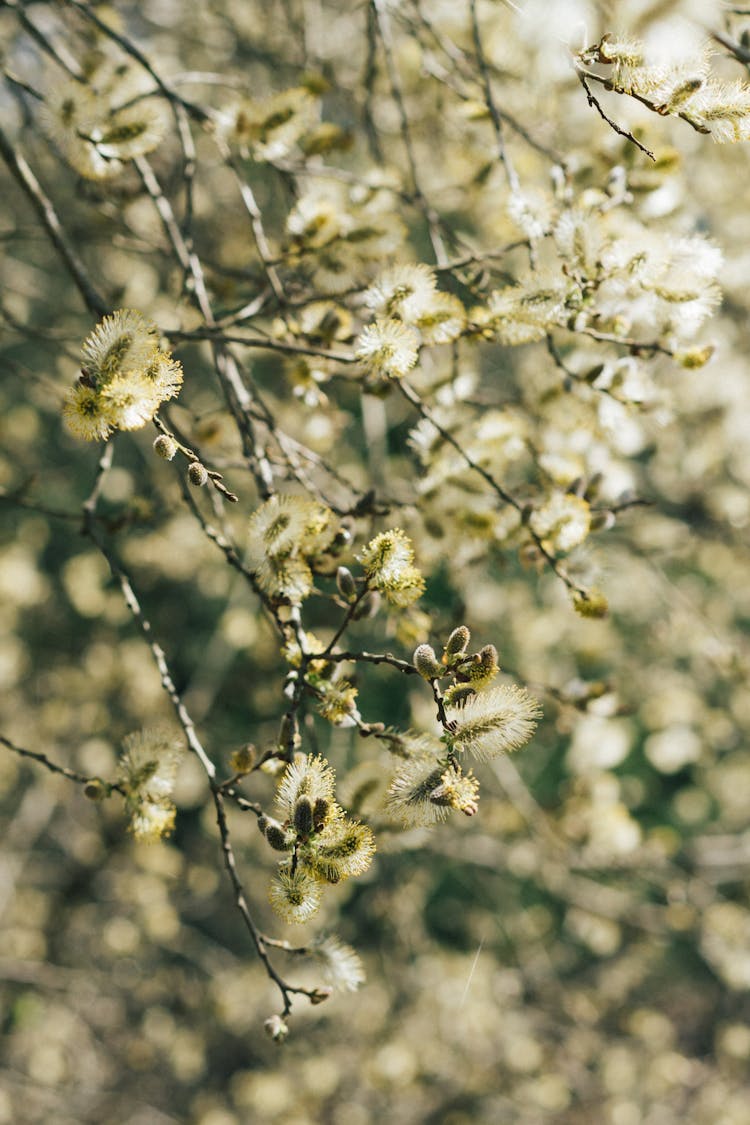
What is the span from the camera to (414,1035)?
130 inches

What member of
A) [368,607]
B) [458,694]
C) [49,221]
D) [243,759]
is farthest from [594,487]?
[49,221]

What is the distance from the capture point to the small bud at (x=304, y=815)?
894mm

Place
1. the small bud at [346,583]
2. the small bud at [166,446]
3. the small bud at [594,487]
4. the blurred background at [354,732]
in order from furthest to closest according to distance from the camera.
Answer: the blurred background at [354,732], the small bud at [594,487], the small bud at [346,583], the small bud at [166,446]

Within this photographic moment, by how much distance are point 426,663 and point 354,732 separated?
182 centimetres

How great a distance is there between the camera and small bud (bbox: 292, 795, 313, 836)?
35.2 inches

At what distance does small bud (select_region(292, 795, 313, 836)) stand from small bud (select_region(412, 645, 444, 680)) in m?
0.19

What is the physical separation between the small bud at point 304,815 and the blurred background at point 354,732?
4.23ft

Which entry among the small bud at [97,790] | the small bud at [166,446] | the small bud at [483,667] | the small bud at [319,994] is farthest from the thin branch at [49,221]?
the small bud at [319,994]

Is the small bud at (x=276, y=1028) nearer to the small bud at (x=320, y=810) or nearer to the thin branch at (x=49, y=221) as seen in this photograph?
the small bud at (x=320, y=810)

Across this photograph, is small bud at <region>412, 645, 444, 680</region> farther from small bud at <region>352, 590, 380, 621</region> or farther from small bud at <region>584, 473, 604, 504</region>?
small bud at <region>584, 473, 604, 504</region>

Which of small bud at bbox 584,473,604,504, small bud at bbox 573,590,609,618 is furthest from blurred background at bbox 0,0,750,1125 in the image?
small bud at bbox 573,590,609,618

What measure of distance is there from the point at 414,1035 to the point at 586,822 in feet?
5.55

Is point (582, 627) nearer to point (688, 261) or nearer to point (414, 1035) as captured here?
point (414, 1035)

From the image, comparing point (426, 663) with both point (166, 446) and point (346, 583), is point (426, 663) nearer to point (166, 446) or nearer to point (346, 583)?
point (346, 583)
